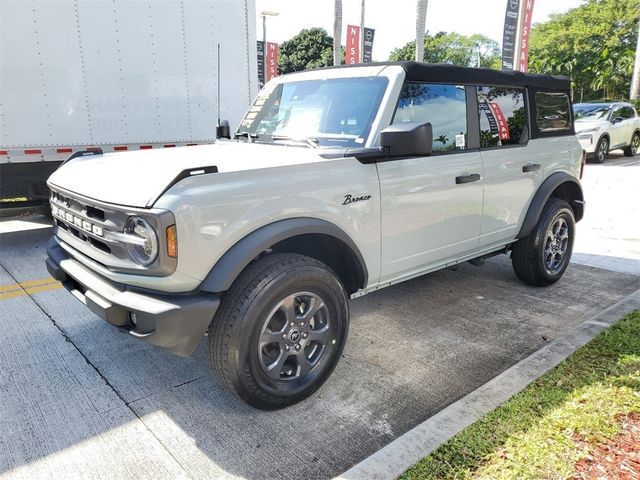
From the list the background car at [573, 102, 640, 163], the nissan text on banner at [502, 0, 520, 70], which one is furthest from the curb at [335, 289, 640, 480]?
the nissan text on banner at [502, 0, 520, 70]

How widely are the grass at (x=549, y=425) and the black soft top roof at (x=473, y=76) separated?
2.21 meters

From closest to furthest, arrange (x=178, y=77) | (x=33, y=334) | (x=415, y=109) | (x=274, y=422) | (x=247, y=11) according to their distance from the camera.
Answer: (x=274, y=422) < (x=415, y=109) < (x=33, y=334) < (x=178, y=77) < (x=247, y=11)

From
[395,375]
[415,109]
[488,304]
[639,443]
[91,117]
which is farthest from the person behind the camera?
[91,117]

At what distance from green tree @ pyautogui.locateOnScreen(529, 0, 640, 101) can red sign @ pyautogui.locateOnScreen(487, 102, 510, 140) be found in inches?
1373

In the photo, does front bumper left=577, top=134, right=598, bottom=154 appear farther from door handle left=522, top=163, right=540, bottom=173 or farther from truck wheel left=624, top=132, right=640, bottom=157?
door handle left=522, top=163, right=540, bottom=173

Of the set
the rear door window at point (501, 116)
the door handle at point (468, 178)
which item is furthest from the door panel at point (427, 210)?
the rear door window at point (501, 116)

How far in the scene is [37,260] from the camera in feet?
A: 19.7

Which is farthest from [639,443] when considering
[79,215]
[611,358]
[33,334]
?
[33,334]

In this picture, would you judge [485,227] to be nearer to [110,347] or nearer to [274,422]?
[274,422]

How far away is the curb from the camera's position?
240 cm

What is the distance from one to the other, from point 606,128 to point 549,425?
50.4 ft

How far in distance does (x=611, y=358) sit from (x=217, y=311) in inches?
105

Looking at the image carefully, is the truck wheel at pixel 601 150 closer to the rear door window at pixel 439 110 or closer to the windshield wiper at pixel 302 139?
the rear door window at pixel 439 110

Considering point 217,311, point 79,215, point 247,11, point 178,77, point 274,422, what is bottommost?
point 274,422
